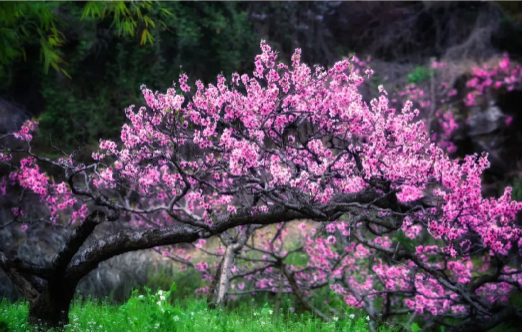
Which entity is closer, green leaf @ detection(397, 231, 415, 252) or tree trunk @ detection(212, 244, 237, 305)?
tree trunk @ detection(212, 244, 237, 305)

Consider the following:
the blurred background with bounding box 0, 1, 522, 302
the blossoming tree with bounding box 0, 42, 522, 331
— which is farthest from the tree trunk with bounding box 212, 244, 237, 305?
the blurred background with bounding box 0, 1, 522, 302

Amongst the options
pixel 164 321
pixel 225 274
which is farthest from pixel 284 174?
pixel 225 274

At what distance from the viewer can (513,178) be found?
12.5 metres

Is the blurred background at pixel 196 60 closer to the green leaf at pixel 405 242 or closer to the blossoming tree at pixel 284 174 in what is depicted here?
the green leaf at pixel 405 242

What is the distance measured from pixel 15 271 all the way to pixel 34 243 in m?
3.21

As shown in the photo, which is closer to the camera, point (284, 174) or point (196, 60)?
point (284, 174)

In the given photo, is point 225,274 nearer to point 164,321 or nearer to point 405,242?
point 164,321

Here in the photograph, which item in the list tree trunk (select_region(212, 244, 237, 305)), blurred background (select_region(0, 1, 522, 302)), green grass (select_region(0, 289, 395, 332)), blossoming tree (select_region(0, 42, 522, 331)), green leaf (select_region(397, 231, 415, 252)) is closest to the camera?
green grass (select_region(0, 289, 395, 332))

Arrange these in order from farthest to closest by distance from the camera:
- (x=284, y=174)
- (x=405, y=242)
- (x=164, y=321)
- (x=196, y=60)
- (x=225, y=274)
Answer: (x=196, y=60)
(x=405, y=242)
(x=225, y=274)
(x=284, y=174)
(x=164, y=321)

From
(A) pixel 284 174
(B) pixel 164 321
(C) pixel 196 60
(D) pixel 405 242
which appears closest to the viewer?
(B) pixel 164 321

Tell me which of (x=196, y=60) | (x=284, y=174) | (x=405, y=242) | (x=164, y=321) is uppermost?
(x=196, y=60)

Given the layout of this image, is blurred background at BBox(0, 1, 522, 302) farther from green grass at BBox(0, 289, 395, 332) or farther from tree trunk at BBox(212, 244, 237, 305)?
green grass at BBox(0, 289, 395, 332)

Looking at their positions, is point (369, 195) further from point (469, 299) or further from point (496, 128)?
point (496, 128)

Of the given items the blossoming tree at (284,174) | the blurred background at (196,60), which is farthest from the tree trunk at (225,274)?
the blurred background at (196,60)
